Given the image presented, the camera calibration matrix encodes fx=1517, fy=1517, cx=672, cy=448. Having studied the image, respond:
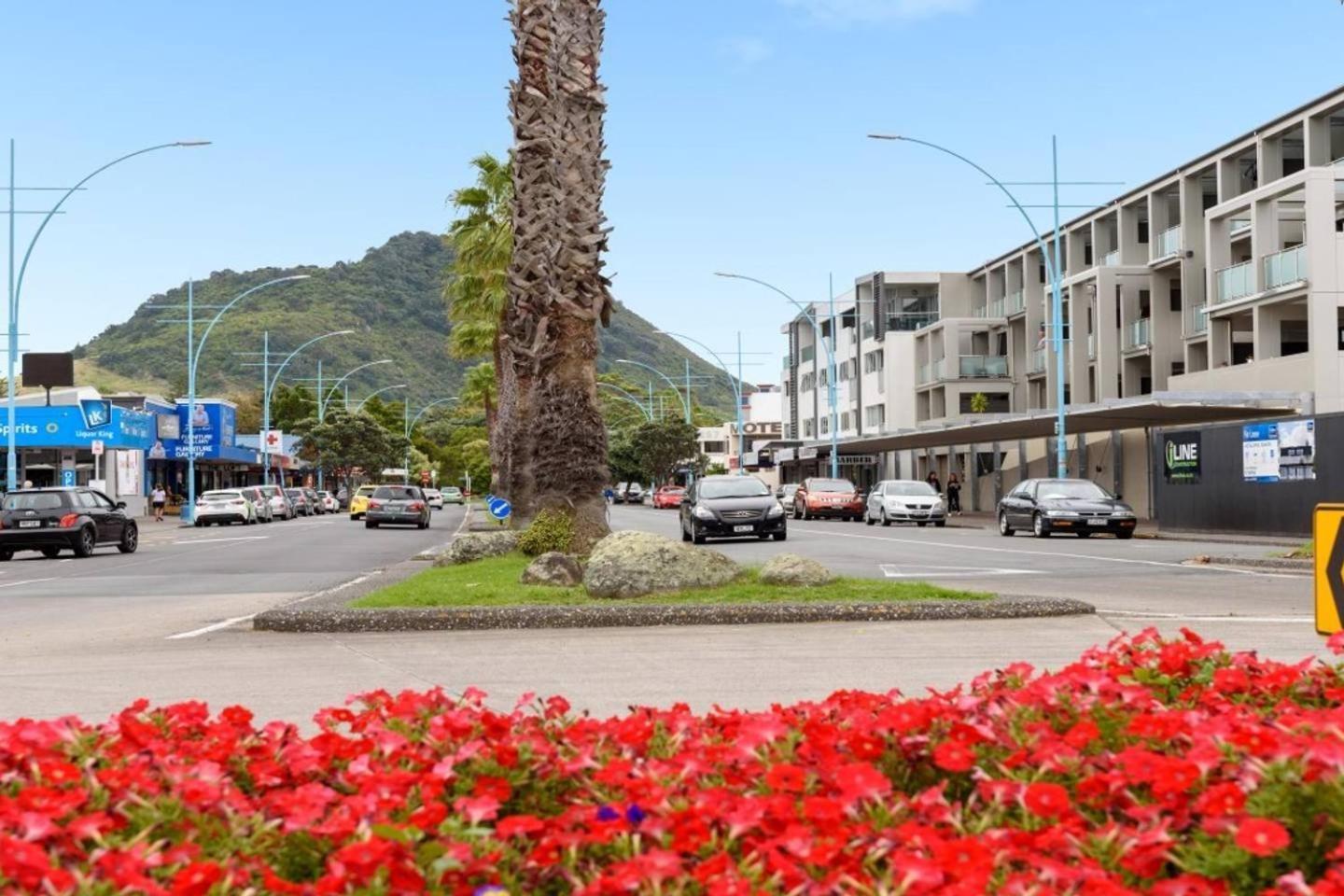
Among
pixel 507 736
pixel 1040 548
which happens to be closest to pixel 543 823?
pixel 507 736

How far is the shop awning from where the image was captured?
3722 cm

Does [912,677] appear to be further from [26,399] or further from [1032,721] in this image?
[26,399]

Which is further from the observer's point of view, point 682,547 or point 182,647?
point 682,547

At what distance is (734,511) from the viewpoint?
3216 centimetres

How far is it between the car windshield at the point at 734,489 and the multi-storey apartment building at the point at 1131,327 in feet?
34.6

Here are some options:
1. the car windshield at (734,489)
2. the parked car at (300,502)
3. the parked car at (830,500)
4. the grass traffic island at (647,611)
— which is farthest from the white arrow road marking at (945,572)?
the parked car at (300,502)

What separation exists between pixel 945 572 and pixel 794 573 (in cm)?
654

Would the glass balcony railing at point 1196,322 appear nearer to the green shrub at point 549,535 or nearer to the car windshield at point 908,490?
the car windshield at point 908,490

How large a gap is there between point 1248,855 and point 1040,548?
26.9m

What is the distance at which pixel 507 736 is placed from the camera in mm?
4246

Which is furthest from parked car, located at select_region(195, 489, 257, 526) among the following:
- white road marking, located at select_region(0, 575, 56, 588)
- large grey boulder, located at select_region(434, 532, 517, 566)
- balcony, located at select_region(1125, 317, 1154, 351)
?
large grey boulder, located at select_region(434, 532, 517, 566)

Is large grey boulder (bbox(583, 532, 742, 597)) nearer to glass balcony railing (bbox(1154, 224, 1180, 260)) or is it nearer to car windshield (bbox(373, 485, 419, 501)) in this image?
car windshield (bbox(373, 485, 419, 501))

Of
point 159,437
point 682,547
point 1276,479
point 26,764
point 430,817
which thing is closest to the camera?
point 430,817

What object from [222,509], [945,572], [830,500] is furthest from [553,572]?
[222,509]
